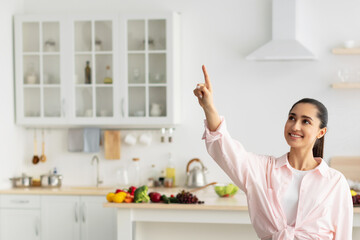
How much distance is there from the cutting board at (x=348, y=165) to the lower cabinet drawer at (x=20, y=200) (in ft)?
8.47

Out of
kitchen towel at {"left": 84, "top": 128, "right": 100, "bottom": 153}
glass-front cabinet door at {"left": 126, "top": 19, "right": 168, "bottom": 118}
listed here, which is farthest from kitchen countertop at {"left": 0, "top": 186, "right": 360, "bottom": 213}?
glass-front cabinet door at {"left": 126, "top": 19, "right": 168, "bottom": 118}

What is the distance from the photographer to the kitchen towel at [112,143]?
5148 mm

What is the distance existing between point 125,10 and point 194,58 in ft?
2.53

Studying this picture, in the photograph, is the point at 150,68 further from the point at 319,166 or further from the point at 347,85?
the point at 319,166

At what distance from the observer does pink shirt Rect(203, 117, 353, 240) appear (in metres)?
1.92

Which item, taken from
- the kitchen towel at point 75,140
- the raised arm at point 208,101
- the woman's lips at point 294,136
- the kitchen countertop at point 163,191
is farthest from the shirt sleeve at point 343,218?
the kitchen towel at point 75,140

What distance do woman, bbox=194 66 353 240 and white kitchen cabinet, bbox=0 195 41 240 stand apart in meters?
3.23

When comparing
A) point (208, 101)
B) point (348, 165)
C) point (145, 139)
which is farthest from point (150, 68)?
point (208, 101)

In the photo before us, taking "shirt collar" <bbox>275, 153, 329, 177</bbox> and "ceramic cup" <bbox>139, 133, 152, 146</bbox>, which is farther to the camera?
"ceramic cup" <bbox>139, 133, 152, 146</bbox>

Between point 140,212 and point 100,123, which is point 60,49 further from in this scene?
point 140,212

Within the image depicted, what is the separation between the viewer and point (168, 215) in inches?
146

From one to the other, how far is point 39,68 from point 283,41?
217cm

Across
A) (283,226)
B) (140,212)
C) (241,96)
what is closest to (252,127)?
(241,96)

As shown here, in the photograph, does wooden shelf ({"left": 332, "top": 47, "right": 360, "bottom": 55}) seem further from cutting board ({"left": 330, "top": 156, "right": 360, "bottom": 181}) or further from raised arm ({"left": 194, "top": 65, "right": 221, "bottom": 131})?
raised arm ({"left": 194, "top": 65, "right": 221, "bottom": 131})
